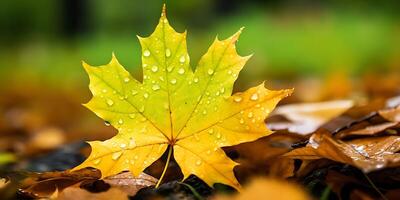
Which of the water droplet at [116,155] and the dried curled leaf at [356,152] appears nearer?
the dried curled leaf at [356,152]

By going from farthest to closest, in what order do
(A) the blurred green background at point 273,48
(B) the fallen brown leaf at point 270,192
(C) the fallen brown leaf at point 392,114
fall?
(A) the blurred green background at point 273,48
(C) the fallen brown leaf at point 392,114
(B) the fallen brown leaf at point 270,192

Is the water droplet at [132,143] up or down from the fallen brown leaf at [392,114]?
down

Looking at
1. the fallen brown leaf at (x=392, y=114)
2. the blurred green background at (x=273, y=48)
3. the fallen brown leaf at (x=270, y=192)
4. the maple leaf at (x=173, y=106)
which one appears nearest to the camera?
the fallen brown leaf at (x=270, y=192)

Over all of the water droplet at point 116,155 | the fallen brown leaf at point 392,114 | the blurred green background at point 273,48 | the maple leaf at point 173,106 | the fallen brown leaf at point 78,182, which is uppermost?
the blurred green background at point 273,48

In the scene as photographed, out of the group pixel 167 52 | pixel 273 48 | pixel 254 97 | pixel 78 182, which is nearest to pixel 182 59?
pixel 167 52

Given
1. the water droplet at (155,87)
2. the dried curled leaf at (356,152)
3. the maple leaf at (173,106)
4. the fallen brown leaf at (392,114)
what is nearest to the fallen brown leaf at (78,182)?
the maple leaf at (173,106)

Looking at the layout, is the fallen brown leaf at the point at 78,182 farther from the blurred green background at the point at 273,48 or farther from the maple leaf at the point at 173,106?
the blurred green background at the point at 273,48

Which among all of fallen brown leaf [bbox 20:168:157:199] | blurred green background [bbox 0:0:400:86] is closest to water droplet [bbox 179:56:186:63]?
fallen brown leaf [bbox 20:168:157:199]

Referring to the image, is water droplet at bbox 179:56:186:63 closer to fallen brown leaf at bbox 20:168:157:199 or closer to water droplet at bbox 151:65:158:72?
water droplet at bbox 151:65:158:72
